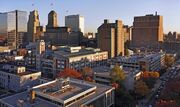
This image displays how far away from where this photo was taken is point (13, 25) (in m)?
152

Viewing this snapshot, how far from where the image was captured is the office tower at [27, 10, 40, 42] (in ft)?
473

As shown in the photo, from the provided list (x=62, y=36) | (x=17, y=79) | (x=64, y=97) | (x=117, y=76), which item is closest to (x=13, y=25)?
(x=62, y=36)

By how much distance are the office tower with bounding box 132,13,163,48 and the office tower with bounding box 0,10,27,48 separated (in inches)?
2721

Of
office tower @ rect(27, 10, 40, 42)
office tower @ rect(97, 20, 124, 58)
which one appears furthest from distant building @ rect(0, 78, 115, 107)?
office tower @ rect(27, 10, 40, 42)

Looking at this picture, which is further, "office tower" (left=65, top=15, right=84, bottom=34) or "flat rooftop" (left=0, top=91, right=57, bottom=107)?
"office tower" (left=65, top=15, right=84, bottom=34)

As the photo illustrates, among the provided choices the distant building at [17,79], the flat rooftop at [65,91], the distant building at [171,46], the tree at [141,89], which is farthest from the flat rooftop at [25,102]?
the distant building at [171,46]

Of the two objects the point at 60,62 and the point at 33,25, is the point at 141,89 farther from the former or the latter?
the point at 33,25

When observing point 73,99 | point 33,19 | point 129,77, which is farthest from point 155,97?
point 33,19

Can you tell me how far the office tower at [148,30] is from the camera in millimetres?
126312

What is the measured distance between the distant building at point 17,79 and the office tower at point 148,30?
8831 centimetres

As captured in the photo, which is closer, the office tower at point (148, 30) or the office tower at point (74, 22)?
the office tower at point (148, 30)

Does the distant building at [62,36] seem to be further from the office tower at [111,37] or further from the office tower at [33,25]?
the office tower at [111,37]

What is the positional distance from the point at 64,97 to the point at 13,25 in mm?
130439

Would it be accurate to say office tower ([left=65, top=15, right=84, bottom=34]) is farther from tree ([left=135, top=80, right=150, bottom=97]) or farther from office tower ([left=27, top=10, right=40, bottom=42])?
tree ([left=135, top=80, right=150, bottom=97])
